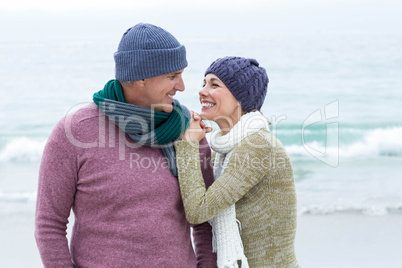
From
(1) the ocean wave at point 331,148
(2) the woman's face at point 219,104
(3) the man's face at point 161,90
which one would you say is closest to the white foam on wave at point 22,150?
(1) the ocean wave at point 331,148

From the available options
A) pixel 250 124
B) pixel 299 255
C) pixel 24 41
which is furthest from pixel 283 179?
pixel 24 41

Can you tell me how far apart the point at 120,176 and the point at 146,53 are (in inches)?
17.7

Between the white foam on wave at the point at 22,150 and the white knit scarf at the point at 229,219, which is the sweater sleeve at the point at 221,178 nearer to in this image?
the white knit scarf at the point at 229,219

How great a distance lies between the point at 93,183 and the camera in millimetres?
1679

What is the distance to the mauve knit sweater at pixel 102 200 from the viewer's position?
163 centimetres

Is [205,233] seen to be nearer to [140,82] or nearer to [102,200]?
[102,200]

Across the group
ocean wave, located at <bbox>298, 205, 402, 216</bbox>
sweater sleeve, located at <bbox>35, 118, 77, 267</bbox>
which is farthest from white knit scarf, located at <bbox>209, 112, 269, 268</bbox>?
ocean wave, located at <bbox>298, 205, 402, 216</bbox>

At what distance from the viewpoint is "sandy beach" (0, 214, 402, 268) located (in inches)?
164

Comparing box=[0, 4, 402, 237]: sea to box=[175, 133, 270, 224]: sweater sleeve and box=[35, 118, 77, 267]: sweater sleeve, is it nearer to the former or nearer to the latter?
box=[35, 118, 77, 267]: sweater sleeve

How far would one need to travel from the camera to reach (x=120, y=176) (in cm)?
170

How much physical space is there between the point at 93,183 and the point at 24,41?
19.1m

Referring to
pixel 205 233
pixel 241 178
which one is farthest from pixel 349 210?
pixel 241 178

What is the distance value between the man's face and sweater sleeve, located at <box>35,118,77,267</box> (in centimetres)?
34

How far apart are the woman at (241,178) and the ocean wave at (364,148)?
605 centimetres
